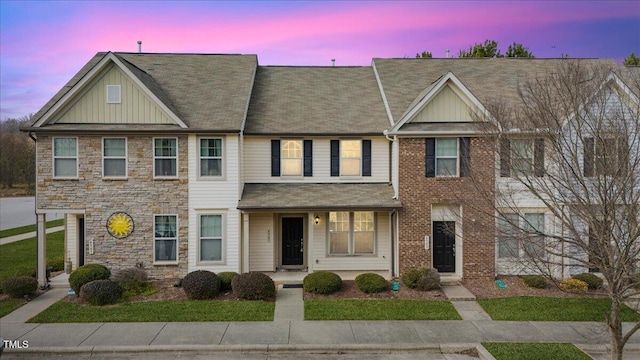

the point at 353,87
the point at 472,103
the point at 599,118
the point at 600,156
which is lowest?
the point at 600,156

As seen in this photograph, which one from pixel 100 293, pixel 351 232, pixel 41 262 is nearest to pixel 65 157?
pixel 41 262

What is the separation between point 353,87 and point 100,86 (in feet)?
35.7

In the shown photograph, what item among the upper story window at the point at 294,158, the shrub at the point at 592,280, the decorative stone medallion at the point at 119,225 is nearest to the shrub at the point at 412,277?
the shrub at the point at 592,280

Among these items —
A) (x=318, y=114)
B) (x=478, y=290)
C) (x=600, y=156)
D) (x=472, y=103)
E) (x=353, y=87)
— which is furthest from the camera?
(x=353, y=87)

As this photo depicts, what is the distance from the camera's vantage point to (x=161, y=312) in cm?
1273

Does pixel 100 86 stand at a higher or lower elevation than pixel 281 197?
higher

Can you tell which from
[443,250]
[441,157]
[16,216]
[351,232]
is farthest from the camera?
[16,216]

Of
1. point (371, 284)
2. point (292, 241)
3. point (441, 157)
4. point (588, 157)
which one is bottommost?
point (371, 284)

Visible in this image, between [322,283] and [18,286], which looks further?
[322,283]

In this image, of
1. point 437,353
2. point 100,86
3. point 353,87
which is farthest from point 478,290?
point 100,86

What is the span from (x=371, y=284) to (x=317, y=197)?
398 cm

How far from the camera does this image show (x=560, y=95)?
8.99m

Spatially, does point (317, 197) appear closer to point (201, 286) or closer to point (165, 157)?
point (201, 286)

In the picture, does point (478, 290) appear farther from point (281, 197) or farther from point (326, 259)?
point (281, 197)
